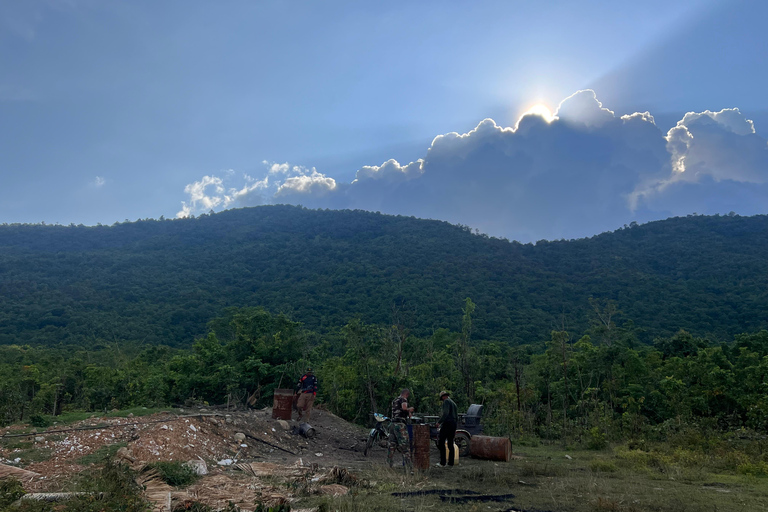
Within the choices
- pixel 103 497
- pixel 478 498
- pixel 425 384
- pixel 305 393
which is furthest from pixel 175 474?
pixel 425 384

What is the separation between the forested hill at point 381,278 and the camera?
4656 centimetres

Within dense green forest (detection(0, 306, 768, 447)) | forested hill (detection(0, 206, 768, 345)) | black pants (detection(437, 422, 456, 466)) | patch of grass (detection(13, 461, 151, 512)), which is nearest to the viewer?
patch of grass (detection(13, 461, 151, 512))

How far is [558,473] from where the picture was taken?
906cm

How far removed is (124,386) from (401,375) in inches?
474

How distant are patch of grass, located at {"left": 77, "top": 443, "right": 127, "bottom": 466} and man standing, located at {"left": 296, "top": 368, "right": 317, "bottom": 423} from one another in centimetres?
584

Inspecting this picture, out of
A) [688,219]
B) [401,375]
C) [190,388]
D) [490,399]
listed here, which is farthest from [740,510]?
[688,219]

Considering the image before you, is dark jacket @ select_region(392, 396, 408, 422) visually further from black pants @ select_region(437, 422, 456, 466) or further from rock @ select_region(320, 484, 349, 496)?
rock @ select_region(320, 484, 349, 496)

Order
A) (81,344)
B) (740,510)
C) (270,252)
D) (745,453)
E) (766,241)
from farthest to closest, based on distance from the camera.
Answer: (270,252) → (766,241) → (81,344) → (745,453) → (740,510)

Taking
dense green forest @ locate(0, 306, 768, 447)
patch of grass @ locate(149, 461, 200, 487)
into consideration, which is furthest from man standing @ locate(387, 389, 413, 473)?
dense green forest @ locate(0, 306, 768, 447)

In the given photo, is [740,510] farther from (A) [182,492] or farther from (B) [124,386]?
(B) [124,386]

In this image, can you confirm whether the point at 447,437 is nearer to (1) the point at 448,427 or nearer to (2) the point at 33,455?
(1) the point at 448,427

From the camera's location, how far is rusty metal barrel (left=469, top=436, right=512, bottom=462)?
35.6 feet

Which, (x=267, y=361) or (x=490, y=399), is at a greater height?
(x=267, y=361)

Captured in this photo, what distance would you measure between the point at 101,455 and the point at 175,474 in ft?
6.89
